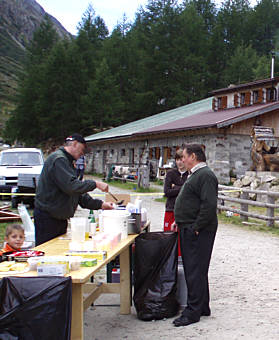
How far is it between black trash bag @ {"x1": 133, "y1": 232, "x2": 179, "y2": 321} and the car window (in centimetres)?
1108

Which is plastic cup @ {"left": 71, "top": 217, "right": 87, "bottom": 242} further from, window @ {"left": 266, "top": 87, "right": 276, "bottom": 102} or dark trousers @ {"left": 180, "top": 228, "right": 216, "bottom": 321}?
window @ {"left": 266, "top": 87, "right": 276, "bottom": 102}

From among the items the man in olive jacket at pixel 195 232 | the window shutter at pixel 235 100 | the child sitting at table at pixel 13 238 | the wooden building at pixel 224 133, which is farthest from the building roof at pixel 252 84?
the child sitting at table at pixel 13 238

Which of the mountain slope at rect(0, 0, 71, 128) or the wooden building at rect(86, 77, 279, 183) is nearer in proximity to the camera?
the wooden building at rect(86, 77, 279, 183)

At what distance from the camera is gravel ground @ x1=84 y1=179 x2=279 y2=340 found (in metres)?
4.39

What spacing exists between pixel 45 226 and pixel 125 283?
1123 millimetres

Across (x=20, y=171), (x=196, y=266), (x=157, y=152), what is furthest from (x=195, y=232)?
(x=157, y=152)

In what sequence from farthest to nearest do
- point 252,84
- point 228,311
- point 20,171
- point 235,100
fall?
point 235,100, point 252,84, point 20,171, point 228,311

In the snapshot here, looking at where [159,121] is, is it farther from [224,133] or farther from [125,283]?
[125,283]

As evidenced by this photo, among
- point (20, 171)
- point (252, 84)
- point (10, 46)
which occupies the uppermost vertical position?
point (10, 46)

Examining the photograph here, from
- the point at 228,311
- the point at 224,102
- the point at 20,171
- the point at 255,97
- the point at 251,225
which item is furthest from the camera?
the point at 224,102

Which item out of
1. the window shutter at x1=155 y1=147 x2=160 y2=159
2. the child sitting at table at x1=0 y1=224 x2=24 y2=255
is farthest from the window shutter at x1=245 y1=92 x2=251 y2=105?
the child sitting at table at x1=0 y1=224 x2=24 y2=255

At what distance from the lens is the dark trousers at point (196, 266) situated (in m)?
4.65

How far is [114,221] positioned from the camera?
15.2ft

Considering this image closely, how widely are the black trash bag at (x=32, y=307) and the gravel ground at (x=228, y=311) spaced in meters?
1.32
